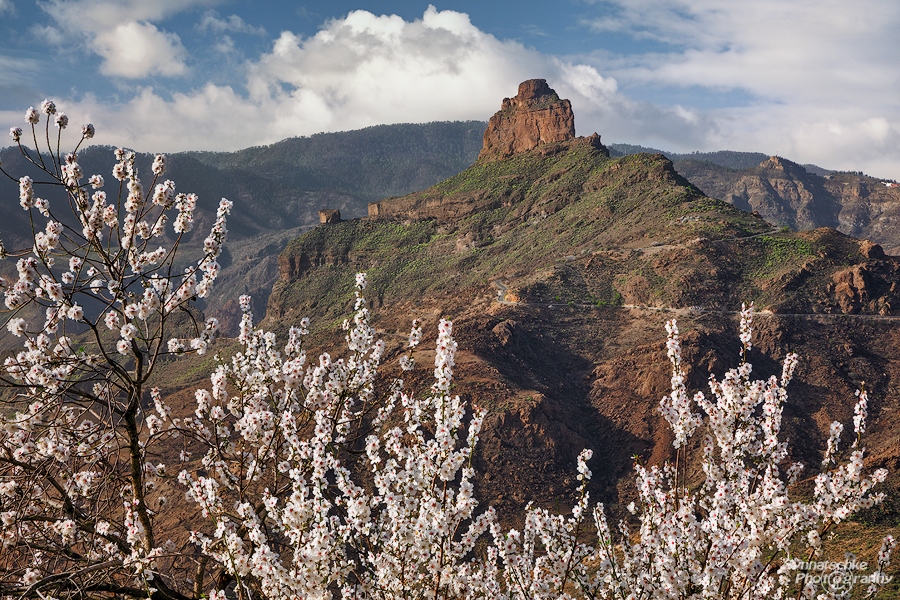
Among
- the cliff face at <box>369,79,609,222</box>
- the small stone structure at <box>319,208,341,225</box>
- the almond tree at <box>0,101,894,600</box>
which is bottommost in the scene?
the almond tree at <box>0,101,894,600</box>

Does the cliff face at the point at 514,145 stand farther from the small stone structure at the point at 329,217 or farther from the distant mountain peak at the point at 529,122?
the small stone structure at the point at 329,217

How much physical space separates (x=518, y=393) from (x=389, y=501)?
1045 inches

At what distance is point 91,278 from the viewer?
20.0 feet

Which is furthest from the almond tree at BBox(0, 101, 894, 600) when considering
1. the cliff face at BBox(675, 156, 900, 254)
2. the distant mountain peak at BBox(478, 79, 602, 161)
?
the cliff face at BBox(675, 156, 900, 254)

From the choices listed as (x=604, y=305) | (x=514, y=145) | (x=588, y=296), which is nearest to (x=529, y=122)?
(x=514, y=145)

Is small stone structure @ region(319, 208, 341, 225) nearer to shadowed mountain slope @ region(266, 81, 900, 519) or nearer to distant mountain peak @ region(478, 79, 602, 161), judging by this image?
shadowed mountain slope @ region(266, 81, 900, 519)

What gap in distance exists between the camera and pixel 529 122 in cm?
8925

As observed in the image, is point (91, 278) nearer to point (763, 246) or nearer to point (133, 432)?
point (133, 432)

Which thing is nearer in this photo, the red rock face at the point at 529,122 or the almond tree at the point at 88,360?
the almond tree at the point at 88,360

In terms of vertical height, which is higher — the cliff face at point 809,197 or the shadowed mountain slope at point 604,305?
the cliff face at point 809,197

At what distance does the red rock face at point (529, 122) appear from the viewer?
87.4 metres

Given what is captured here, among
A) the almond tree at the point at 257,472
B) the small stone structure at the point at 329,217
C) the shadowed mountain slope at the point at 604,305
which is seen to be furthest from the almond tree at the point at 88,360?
the small stone structure at the point at 329,217

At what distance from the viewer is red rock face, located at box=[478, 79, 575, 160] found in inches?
3442

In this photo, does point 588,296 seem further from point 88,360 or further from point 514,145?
point 514,145
